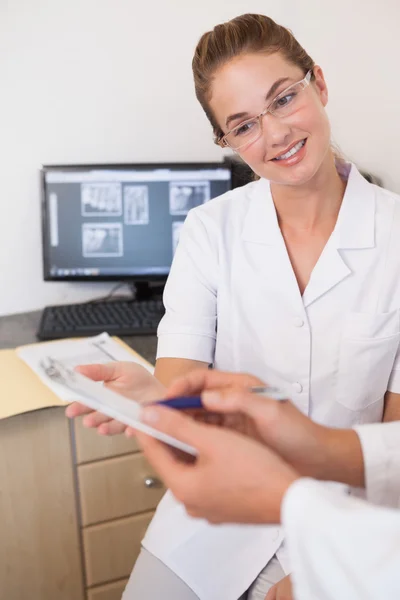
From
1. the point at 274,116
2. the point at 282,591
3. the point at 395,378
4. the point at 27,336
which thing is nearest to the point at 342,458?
the point at 282,591

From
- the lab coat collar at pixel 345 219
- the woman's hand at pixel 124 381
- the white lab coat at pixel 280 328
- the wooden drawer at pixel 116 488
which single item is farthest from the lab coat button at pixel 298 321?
the wooden drawer at pixel 116 488

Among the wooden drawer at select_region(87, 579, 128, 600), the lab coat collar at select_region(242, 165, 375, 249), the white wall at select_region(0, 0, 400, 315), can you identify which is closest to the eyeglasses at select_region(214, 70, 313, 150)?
the lab coat collar at select_region(242, 165, 375, 249)

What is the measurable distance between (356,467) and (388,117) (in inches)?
59.1

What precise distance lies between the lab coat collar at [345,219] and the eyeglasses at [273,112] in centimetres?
14

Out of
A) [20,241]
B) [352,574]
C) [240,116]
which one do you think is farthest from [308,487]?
[20,241]

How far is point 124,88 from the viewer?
76.3 inches

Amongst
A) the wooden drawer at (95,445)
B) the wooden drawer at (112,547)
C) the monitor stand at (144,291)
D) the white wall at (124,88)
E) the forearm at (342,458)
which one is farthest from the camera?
the monitor stand at (144,291)

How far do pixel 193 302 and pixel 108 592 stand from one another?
90 centimetres

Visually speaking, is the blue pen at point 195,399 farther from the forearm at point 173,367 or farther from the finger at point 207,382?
the forearm at point 173,367

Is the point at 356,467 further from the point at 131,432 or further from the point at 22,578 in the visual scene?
the point at 22,578

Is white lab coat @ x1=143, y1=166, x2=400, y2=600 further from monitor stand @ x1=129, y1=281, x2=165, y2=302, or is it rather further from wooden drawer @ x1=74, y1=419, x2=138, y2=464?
monitor stand @ x1=129, y1=281, x2=165, y2=302

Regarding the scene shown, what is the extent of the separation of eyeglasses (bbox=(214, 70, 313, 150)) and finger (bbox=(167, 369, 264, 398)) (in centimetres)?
52

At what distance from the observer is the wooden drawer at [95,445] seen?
1539mm

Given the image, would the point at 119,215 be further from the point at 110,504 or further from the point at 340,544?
the point at 340,544
